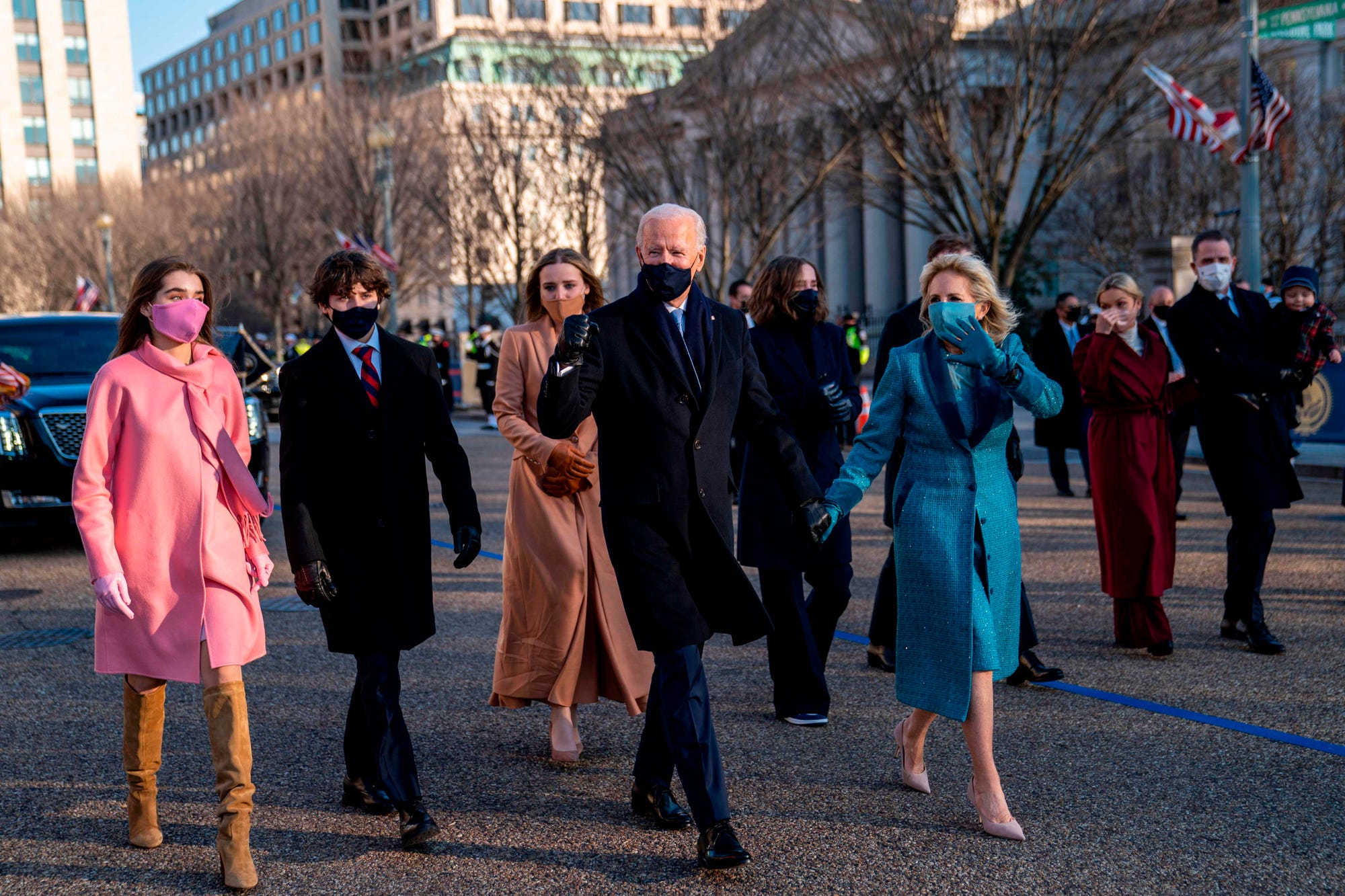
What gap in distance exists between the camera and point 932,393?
15.4ft

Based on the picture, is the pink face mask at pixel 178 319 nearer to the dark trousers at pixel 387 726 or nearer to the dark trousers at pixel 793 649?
the dark trousers at pixel 387 726

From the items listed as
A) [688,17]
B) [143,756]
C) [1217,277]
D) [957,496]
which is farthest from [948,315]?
[688,17]

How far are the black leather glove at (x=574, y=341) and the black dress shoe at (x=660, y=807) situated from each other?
150cm

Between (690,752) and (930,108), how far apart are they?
17.5 m

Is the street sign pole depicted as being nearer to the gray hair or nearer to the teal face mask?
the teal face mask

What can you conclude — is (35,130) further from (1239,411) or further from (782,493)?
(782,493)

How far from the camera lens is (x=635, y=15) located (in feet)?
89.9

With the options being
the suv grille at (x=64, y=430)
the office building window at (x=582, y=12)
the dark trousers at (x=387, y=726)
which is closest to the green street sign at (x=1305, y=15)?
the suv grille at (x=64, y=430)

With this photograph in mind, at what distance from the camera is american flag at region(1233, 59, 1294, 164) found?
1630cm

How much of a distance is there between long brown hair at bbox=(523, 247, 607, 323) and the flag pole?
12.4 meters

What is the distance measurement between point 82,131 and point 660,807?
117 metres

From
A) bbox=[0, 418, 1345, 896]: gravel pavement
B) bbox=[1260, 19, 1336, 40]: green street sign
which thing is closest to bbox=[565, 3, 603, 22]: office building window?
bbox=[1260, 19, 1336, 40]: green street sign

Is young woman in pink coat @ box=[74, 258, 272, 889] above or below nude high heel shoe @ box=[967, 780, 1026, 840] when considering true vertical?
above

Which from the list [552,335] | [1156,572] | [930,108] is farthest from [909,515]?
[930,108]
